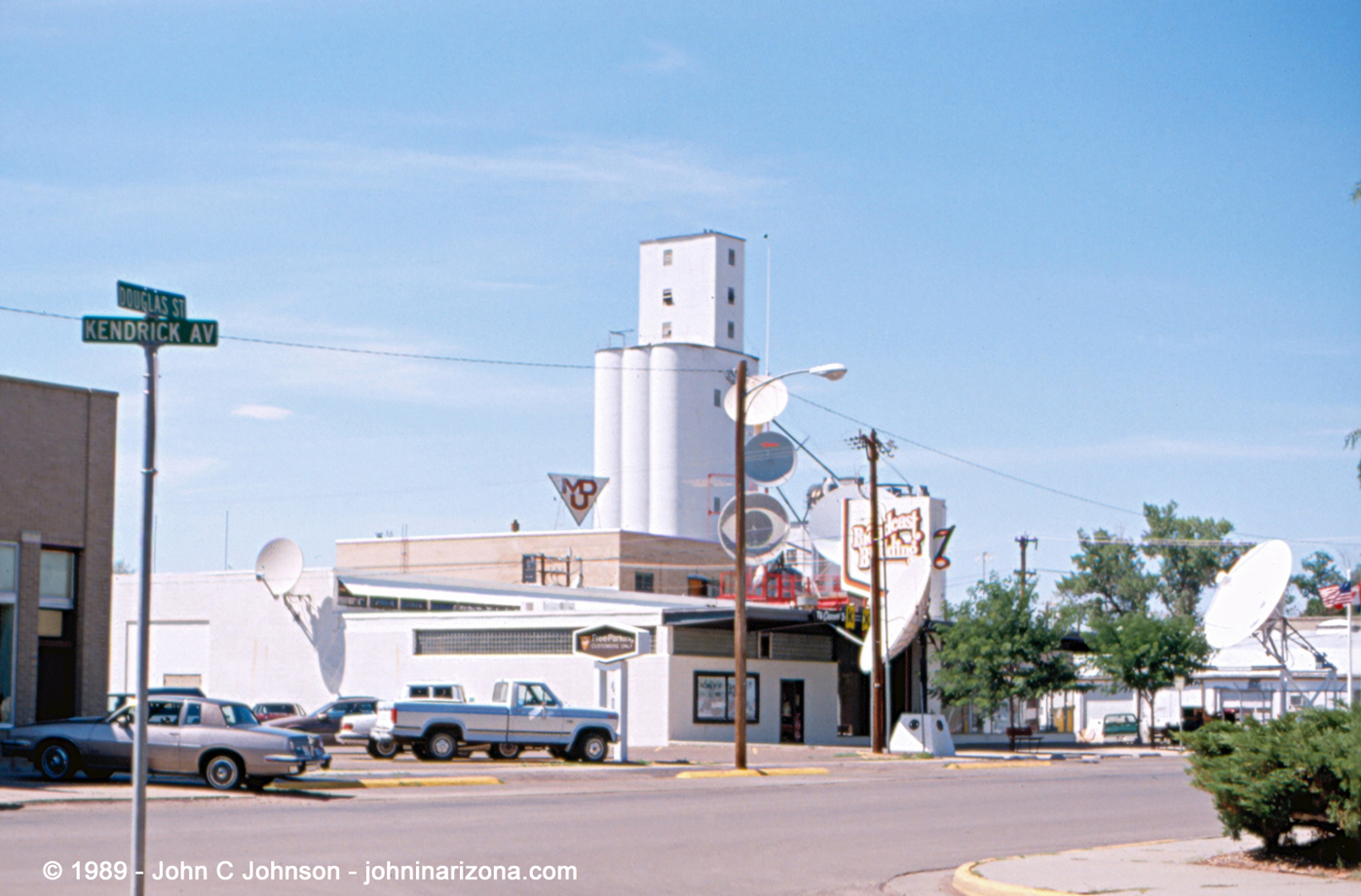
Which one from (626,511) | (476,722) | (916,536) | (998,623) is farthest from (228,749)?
(626,511)

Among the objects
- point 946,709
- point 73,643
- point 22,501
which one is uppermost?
point 22,501

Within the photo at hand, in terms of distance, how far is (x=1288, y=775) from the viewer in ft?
46.1

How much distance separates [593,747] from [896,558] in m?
15.9

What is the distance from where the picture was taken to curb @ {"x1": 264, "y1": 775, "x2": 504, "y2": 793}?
2477 cm

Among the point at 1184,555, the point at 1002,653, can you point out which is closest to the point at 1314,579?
the point at 1184,555

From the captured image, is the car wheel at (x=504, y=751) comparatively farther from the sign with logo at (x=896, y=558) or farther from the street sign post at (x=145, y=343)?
the street sign post at (x=145, y=343)

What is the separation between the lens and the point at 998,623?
4959 centimetres

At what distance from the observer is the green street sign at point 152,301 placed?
8445mm

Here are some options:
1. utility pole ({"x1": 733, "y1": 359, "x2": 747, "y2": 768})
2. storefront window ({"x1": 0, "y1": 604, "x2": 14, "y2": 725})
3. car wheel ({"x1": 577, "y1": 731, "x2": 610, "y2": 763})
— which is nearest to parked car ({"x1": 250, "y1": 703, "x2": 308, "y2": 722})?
car wheel ({"x1": 577, "y1": 731, "x2": 610, "y2": 763})

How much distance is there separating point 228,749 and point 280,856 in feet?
30.0

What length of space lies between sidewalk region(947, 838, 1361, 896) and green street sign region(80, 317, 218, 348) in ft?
27.5

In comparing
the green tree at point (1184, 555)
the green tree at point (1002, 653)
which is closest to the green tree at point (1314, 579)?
the green tree at point (1184, 555)

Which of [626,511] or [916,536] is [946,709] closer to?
[916,536]

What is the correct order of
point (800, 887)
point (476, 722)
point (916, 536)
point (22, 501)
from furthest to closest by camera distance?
1. point (916, 536)
2. point (476, 722)
3. point (22, 501)
4. point (800, 887)
